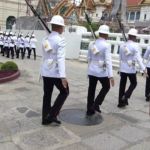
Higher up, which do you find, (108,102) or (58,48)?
(58,48)

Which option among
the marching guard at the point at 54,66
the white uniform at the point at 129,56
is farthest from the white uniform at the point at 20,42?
the marching guard at the point at 54,66

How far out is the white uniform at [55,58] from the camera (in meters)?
5.69

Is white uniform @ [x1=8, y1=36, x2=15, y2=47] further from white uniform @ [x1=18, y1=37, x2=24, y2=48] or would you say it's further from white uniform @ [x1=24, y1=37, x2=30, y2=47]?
white uniform @ [x1=24, y1=37, x2=30, y2=47]

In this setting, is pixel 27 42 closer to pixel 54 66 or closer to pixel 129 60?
pixel 129 60

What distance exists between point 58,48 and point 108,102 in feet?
9.82

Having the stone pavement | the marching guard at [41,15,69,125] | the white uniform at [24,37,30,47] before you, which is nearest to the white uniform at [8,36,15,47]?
the white uniform at [24,37,30,47]

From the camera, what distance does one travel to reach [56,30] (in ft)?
19.0

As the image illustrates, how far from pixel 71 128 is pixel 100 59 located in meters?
1.51

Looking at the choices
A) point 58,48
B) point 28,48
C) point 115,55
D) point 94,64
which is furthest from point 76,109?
point 28,48

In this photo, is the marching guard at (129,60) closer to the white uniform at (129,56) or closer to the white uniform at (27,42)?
the white uniform at (129,56)

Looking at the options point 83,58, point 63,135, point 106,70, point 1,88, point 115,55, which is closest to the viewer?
point 63,135

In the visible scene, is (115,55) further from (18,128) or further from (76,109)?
(18,128)

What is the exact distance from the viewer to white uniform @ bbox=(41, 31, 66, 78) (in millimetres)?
5691

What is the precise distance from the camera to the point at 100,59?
6746 mm
